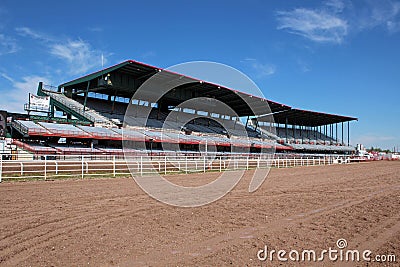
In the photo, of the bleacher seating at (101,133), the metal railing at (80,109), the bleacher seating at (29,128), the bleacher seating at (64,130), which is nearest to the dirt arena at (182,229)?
the bleacher seating at (29,128)

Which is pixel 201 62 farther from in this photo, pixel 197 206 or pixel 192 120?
pixel 192 120

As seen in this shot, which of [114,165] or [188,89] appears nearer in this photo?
[114,165]

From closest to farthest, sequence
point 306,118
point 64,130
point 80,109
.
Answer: point 64,130, point 80,109, point 306,118

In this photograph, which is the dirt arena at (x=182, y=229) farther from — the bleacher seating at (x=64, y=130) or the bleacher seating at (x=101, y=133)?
the bleacher seating at (x=101, y=133)

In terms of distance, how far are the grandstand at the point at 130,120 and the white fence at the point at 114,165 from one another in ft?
15.8

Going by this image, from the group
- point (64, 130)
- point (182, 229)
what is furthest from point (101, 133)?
point (182, 229)

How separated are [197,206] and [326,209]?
2.78 meters

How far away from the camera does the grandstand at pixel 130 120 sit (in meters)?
27.1

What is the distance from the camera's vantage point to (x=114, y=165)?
15.4 meters

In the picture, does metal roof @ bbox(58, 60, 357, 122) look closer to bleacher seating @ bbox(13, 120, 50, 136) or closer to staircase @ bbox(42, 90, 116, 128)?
staircase @ bbox(42, 90, 116, 128)

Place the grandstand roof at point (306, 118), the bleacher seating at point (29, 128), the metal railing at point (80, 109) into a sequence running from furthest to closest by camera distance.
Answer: the grandstand roof at point (306, 118)
the metal railing at point (80, 109)
the bleacher seating at point (29, 128)

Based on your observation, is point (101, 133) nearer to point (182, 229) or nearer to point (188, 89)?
point (188, 89)

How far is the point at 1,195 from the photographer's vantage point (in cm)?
870

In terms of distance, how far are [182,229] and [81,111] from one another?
3150 centimetres
